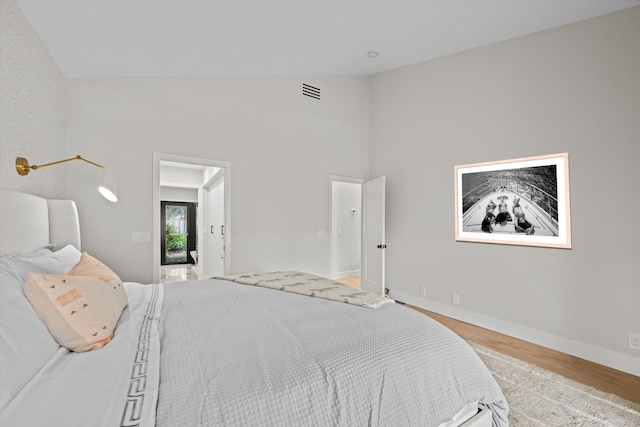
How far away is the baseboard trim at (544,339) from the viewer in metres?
2.43

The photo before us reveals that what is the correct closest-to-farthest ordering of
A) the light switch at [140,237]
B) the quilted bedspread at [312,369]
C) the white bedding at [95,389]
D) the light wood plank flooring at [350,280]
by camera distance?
the white bedding at [95,389] < the quilted bedspread at [312,369] < the light switch at [140,237] < the light wood plank flooring at [350,280]

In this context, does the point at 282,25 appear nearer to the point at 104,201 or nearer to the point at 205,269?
the point at 104,201

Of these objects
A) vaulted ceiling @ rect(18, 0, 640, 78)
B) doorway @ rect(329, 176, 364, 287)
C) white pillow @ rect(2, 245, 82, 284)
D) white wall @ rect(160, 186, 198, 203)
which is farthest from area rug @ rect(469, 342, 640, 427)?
white wall @ rect(160, 186, 198, 203)

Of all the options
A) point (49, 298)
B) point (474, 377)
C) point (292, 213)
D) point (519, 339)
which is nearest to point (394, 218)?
point (292, 213)

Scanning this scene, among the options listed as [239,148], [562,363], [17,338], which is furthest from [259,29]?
[562,363]

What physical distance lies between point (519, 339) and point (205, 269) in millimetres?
5176

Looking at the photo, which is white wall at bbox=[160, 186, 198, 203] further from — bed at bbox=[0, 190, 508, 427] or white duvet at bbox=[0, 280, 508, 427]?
white duvet at bbox=[0, 280, 508, 427]

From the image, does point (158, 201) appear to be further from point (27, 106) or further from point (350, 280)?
A: point (350, 280)

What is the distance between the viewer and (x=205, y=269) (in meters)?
5.82

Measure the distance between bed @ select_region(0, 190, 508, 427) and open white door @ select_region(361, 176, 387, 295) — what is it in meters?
2.63

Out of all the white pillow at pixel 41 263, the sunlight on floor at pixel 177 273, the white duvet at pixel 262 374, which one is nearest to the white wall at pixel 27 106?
the white pillow at pixel 41 263

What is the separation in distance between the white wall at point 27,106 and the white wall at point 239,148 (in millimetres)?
369

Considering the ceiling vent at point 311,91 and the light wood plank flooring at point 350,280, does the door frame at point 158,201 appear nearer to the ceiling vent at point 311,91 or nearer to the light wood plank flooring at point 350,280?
the ceiling vent at point 311,91

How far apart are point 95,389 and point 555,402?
8.49 ft
